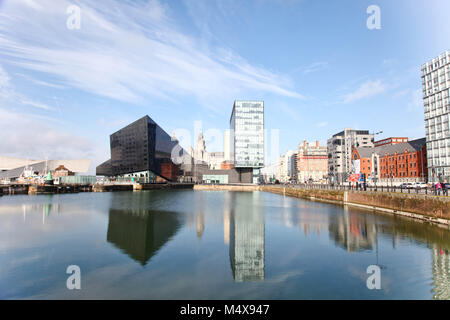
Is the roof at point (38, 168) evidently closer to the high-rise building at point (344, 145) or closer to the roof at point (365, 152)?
the high-rise building at point (344, 145)

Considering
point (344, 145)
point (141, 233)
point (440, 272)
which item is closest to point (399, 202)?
point (440, 272)

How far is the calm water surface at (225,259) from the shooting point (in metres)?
13.4

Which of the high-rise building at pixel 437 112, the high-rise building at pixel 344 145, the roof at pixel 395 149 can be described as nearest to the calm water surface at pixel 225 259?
the high-rise building at pixel 437 112

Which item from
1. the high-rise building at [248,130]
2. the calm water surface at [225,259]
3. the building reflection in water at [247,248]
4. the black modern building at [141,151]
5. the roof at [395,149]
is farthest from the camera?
the high-rise building at [248,130]

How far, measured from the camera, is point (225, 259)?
1881cm

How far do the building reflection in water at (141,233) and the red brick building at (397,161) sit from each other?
267 feet

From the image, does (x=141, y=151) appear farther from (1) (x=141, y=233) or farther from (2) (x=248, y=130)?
(1) (x=141, y=233)

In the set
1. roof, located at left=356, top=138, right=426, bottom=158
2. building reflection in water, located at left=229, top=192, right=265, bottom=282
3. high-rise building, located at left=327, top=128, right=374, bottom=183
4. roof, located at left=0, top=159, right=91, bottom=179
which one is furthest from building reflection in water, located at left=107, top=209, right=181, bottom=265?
roof, located at left=0, top=159, right=91, bottom=179

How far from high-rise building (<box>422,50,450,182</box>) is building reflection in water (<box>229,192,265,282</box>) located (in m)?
72.3

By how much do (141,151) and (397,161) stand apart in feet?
345

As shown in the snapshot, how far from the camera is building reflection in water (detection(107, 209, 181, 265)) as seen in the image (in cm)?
2094
